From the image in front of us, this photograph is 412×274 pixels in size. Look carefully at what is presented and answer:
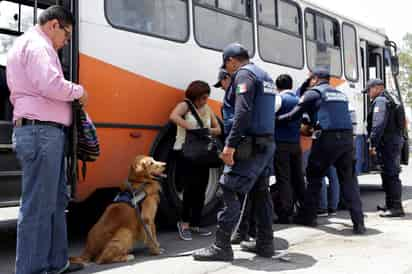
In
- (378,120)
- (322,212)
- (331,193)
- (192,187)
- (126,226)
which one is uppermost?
(378,120)

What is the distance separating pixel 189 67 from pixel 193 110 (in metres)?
0.64

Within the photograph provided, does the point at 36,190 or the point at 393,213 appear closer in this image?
the point at 36,190

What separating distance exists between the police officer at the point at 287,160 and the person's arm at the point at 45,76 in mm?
3204

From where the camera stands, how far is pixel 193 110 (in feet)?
19.1

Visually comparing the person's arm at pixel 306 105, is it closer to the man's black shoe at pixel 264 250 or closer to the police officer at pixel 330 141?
the police officer at pixel 330 141

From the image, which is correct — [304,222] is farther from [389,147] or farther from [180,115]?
[180,115]

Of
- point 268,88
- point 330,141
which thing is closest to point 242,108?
point 268,88

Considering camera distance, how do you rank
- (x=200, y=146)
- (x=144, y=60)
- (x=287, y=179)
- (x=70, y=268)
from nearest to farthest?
(x=70, y=268), (x=144, y=60), (x=200, y=146), (x=287, y=179)

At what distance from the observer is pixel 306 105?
6.20 metres

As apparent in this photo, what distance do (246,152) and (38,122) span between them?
1.79 m

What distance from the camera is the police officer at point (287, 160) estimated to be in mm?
6363

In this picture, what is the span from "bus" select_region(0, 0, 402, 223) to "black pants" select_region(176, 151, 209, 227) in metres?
0.14

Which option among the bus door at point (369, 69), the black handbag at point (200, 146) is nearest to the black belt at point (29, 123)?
the black handbag at point (200, 146)

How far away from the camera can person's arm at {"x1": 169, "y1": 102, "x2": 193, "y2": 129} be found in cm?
570
